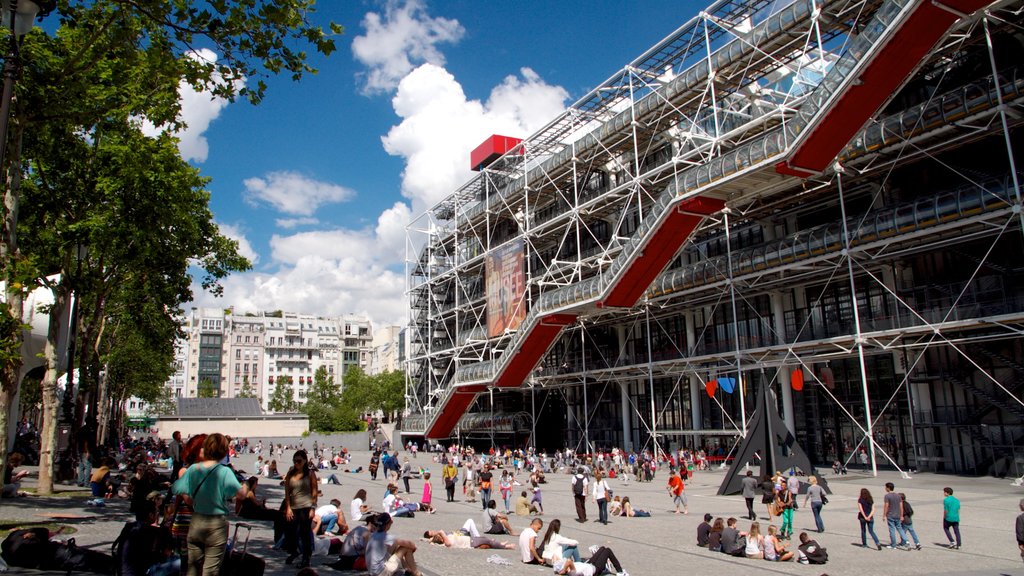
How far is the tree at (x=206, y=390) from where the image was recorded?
99919 mm

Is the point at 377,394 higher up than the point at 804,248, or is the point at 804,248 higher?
the point at 804,248

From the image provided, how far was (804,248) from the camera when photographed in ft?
81.4

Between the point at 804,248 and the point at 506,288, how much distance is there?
714 inches

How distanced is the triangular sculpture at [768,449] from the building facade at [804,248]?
3.10 feet

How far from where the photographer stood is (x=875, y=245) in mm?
22328

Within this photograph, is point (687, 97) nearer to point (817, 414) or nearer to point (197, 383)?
point (817, 414)

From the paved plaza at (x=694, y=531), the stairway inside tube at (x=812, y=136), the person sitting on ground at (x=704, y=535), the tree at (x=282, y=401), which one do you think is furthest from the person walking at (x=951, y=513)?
the tree at (x=282, y=401)

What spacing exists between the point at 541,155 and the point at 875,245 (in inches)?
847

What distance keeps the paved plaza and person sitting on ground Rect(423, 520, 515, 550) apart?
21cm

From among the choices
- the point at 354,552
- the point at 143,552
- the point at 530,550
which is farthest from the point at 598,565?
the point at 143,552

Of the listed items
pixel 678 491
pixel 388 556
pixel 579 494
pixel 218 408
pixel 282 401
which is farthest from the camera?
pixel 282 401

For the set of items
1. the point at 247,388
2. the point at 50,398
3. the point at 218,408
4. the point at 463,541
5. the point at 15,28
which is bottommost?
the point at 463,541

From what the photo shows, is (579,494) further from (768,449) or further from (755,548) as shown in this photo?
(768,449)

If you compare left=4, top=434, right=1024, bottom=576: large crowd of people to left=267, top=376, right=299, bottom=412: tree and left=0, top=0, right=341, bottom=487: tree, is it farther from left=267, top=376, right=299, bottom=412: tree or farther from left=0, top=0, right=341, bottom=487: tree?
left=267, top=376, right=299, bottom=412: tree
